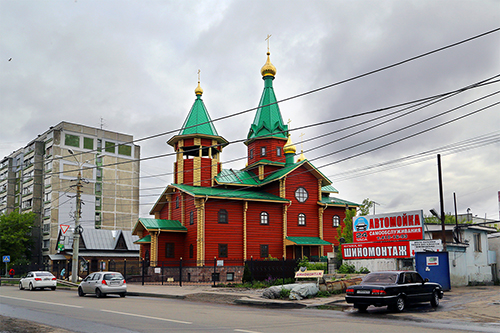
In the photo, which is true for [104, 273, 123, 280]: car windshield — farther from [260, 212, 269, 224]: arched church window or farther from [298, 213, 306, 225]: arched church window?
[298, 213, 306, 225]: arched church window

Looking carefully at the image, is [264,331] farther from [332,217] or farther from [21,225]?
[21,225]

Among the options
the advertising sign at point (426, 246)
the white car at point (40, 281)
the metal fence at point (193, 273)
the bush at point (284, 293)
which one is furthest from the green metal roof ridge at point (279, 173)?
the bush at point (284, 293)

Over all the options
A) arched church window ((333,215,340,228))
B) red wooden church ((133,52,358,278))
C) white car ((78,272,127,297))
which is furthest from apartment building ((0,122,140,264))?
white car ((78,272,127,297))

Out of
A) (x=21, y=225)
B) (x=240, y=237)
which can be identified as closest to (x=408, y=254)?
(x=240, y=237)

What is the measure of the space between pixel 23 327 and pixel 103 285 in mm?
11366

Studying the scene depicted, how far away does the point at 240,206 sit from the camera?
3959 centimetres

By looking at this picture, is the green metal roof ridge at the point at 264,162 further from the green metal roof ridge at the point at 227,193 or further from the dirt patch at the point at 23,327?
the dirt patch at the point at 23,327

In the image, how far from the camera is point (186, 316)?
12922 millimetres

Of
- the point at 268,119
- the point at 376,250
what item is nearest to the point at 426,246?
→ the point at 376,250

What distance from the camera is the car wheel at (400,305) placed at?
14.7 metres

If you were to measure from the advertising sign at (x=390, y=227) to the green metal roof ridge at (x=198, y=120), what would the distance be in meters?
19.7

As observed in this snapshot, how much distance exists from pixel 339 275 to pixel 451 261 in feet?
21.5

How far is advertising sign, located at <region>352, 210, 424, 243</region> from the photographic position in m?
23.9

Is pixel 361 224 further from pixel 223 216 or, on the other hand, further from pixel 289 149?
pixel 289 149
